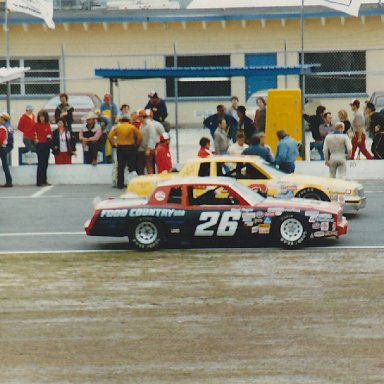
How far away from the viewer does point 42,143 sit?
28.9 m

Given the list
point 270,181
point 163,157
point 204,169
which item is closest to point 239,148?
point 163,157

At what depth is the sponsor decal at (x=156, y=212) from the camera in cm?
1938

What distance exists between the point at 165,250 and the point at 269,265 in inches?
86.2

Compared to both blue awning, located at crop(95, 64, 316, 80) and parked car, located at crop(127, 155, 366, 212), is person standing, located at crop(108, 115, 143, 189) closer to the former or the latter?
blue awning, located at crop(95, 64, 316, 80)

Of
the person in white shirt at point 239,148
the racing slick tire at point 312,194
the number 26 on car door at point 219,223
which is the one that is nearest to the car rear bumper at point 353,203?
the racing slick tire at point 312,194

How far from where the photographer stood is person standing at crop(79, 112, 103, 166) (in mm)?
29797

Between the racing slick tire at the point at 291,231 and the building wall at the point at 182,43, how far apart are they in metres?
23.1

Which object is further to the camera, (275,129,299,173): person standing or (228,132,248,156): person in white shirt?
(228,132,248,156): person in white shirt

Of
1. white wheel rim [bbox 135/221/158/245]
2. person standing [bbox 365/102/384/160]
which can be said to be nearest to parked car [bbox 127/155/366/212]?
white wheel rim [bbox 135/221/158/245]

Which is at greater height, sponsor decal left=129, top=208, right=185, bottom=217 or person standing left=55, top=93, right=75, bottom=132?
person standing left=55, top=93, right=75, bottom=132

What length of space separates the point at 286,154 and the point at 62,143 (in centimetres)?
766

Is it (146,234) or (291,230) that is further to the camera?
(146,234)

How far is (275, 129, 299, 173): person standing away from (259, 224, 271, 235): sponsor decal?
4.75 metres

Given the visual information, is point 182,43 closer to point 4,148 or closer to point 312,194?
point 4,148
